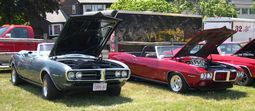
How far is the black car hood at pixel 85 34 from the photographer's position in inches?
375

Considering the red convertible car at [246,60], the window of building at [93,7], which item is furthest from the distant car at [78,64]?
the window of building at [93,7]

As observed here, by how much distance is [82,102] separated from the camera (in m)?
9.40

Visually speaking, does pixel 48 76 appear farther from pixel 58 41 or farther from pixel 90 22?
pixel 90 22

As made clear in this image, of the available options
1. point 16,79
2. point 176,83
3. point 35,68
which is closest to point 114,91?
point 176,83

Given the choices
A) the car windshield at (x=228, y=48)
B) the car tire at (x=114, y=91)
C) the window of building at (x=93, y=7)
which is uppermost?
the window of building at (x=93, y=7)

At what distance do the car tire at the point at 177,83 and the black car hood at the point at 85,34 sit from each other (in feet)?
6.57

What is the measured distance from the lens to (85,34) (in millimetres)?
10156

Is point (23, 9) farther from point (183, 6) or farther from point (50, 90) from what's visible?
point (183, 6)

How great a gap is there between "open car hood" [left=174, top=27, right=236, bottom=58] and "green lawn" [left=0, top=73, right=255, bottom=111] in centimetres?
102

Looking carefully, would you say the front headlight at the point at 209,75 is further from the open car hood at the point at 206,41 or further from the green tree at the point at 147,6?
the green tree at the point at 147,6

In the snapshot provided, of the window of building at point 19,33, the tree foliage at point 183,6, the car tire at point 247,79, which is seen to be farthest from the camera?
the tree foliage at point 183,6

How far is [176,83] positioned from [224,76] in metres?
1.25

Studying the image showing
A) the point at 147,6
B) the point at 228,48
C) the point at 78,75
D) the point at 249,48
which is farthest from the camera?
the point at 147,6

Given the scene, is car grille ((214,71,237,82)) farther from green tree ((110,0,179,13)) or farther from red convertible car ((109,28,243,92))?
green tree ((110,0,179,13))
